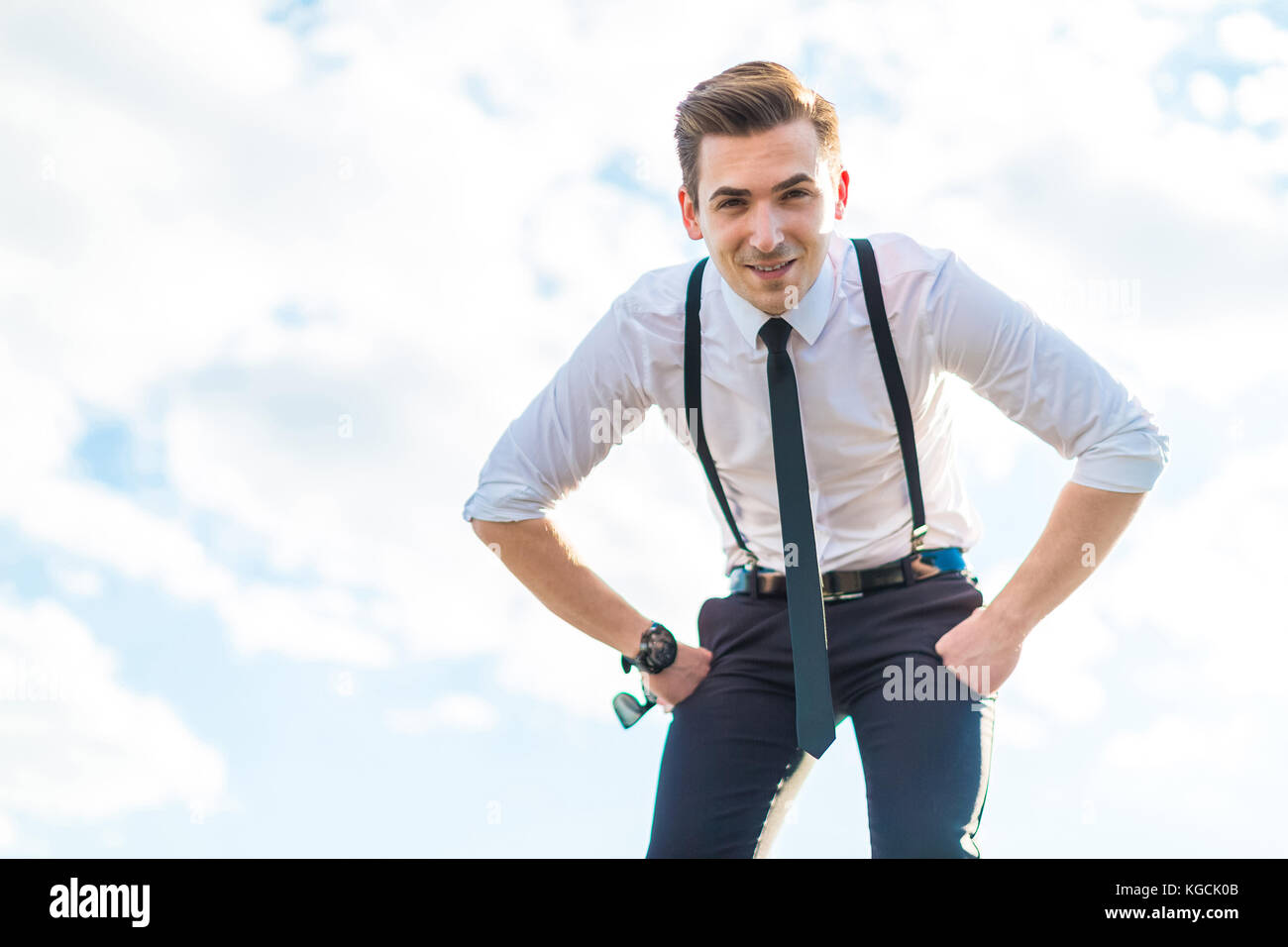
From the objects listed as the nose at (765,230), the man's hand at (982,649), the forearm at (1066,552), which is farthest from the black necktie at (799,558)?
the forearm at (1066,552)

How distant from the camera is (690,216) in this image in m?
3.52

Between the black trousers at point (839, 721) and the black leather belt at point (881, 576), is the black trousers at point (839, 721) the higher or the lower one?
the lower one

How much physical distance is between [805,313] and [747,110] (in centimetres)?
58

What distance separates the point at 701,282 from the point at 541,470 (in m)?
0.72

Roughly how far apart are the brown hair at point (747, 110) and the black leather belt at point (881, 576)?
115 cm

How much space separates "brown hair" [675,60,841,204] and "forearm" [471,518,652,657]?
3.65 feet

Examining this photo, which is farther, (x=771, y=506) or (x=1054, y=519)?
(x=771, y=506)

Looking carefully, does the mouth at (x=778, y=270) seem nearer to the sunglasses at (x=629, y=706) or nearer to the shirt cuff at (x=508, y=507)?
the shirt cuff at (x=508, y=507)

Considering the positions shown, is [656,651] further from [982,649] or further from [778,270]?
[778,270]

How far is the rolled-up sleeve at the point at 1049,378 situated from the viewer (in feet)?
10.0
